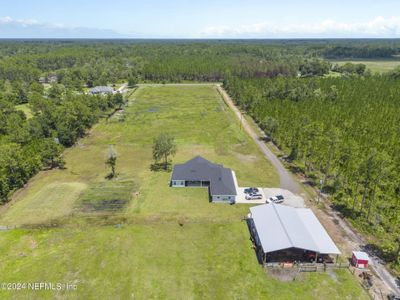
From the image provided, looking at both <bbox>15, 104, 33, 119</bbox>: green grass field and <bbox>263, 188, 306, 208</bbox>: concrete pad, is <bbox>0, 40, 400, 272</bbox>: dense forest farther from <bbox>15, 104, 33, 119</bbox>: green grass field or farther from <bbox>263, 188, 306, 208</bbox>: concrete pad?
<bbox>263, 188, 306, 208</bbox>: concrete pad

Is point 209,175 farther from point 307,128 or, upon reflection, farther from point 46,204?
point 46,204

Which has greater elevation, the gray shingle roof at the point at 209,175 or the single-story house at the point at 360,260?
the gray shingle roof at the point at 209,175

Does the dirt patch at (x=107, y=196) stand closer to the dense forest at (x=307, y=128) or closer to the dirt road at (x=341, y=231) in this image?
the dense forest at (x=307, y=128)

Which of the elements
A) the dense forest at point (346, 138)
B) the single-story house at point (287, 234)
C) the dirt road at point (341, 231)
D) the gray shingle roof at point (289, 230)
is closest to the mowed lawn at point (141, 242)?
the single-story house at point (287, 234)

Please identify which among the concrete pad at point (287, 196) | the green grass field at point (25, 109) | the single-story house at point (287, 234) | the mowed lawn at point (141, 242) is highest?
the green grass field at point (25, 109)

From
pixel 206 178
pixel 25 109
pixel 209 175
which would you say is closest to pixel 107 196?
pixel 206 178

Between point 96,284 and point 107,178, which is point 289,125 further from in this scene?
point 96,284

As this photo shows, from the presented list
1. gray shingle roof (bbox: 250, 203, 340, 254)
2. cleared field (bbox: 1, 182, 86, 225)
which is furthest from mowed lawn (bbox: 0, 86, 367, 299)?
gray shingle roof (bbox: 250, 203, 340, 254)
